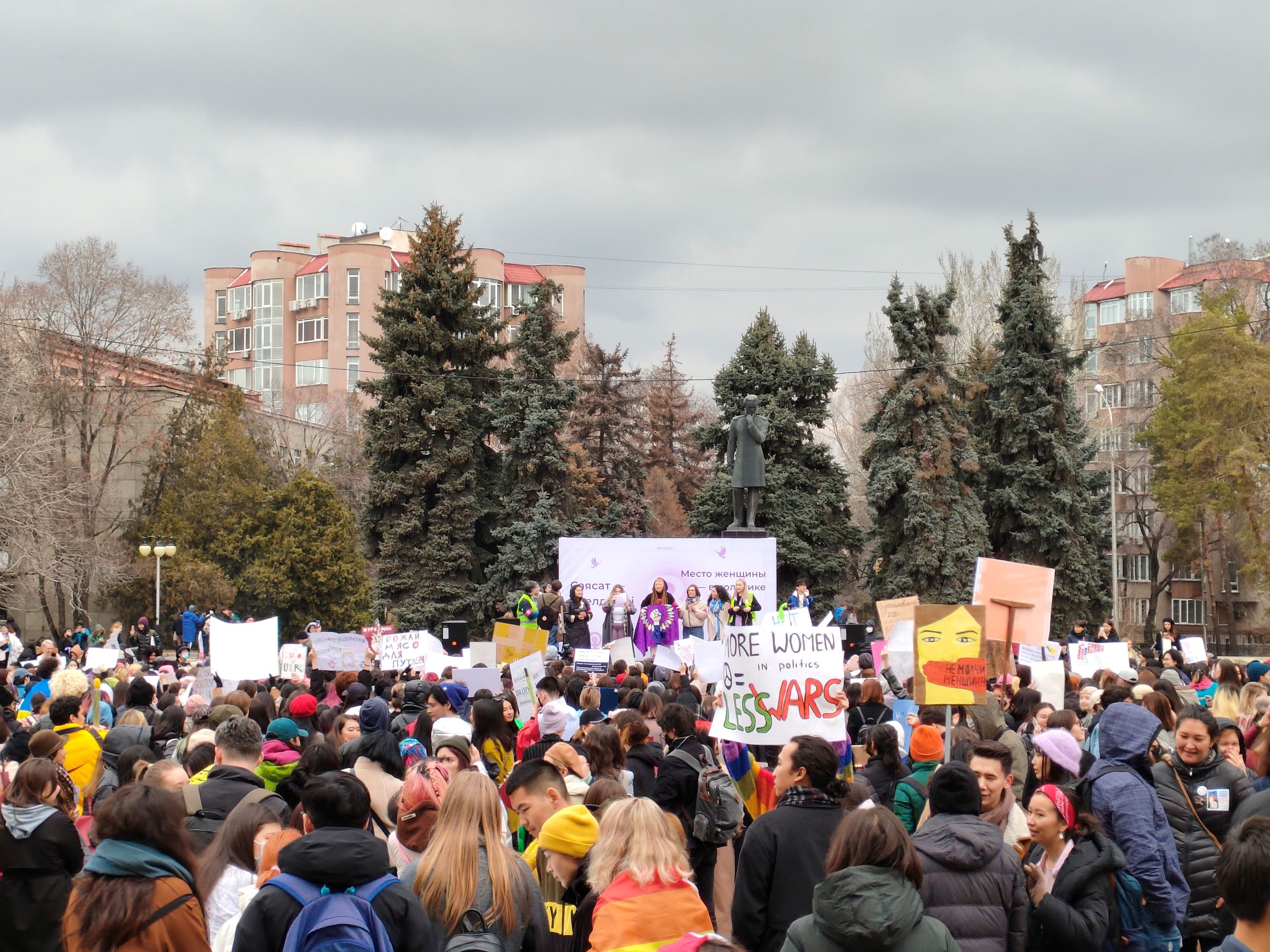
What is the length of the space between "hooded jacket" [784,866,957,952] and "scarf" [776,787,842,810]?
A: 4.60 feet

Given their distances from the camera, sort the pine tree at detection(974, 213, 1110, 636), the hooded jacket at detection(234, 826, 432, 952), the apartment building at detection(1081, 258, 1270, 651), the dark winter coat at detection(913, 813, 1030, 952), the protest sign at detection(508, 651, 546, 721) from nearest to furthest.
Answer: the hooded jacket at detection(234, 826, 432, 952) < the dark winter coat at detection(913, 813, 1030, 952) < the protest sign at detection(508, 651, 546, 721) < the pine tree at detection(974, 213, 1110, 636) < the apartment building at detection(1081, 258, 1270, 651)

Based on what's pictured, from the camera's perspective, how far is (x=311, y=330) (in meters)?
90.8

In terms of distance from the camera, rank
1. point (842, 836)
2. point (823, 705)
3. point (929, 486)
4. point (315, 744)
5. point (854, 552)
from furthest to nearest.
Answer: point (854, 552)
point (929, 486)
point (823, 705)
point (315, 744)
point (842, 836)

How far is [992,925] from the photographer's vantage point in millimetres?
4953

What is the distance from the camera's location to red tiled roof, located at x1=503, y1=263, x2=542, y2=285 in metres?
98.6

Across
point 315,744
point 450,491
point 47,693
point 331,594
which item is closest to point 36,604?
point 331,594

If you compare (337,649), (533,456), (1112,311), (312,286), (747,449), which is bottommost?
(337,649)

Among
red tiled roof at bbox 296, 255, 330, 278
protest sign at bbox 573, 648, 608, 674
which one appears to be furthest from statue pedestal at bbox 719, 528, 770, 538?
red tiled roof at bbox 296, 255, 330, 278

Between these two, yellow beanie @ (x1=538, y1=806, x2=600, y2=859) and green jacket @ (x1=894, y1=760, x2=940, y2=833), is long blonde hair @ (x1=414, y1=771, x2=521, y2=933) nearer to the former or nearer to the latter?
yellow beanie @ (x1=538, y1=806, x2=600, y2=859)

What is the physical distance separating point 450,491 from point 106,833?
3639cm

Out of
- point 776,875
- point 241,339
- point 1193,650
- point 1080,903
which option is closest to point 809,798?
point 776,875

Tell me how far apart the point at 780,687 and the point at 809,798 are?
8.08ft

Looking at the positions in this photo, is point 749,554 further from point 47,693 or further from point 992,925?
point 992,925

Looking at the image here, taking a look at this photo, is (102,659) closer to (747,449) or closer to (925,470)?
(747,449)
